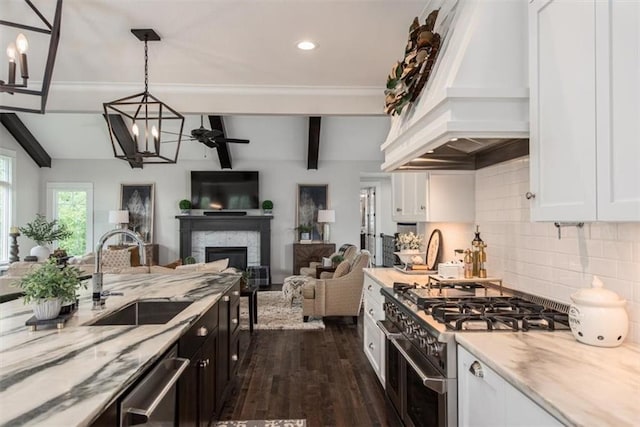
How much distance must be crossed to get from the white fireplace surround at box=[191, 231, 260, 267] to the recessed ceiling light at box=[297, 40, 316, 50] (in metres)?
6.05

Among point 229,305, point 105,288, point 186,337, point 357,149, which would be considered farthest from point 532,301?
point 357,149

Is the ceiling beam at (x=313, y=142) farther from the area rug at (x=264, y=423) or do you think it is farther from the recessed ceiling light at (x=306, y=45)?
the area rug at (x=264, y=423)

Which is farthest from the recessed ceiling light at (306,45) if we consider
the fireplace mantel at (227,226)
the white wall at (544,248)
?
the fireplace mantel at (227,226)

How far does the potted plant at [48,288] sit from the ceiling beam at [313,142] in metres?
6.12

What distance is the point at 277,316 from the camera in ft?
19.5

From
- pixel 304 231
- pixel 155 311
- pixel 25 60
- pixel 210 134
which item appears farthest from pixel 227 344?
pixel 304 231

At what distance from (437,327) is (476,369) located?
0.31 m

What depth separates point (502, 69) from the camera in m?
1.86

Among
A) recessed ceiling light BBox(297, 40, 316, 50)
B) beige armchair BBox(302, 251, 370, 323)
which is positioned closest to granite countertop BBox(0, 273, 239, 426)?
recessed ceiling light BBox(297, 40, 316, 50)

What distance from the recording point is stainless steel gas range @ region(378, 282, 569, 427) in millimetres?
1786

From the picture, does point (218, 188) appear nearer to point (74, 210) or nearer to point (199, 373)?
point (74, 210)

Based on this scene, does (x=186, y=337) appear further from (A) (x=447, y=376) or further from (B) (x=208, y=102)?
(B) (x=208, y=102)

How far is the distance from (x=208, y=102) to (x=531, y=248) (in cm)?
349

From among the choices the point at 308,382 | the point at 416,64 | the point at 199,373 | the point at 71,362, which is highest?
the point at 416,64
